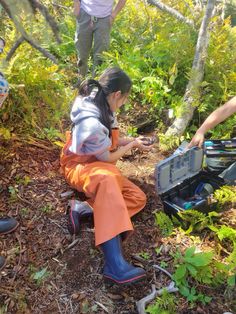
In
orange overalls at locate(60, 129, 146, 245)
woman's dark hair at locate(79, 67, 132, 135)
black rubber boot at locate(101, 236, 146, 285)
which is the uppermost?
woman's dark hair at locate(79, 67, 132, 135)

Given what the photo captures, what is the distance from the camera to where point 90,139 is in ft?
9.26

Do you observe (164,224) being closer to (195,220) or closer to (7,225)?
(195,220)

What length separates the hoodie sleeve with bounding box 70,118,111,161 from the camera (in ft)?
9.19

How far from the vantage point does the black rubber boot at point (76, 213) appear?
281cm

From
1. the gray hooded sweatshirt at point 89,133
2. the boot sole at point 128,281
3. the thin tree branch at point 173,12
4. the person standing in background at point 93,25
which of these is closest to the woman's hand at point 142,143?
the gray hooded sweatshirt at point 89,133

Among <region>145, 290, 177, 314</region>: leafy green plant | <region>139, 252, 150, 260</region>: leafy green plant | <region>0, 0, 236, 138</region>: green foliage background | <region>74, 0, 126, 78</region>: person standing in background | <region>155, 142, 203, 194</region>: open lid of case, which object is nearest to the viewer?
<region>145, 290, 177, 314</region>: leafy green plant

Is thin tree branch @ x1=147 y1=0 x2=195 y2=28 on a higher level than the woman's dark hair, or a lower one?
higher

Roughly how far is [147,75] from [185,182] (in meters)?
1.91

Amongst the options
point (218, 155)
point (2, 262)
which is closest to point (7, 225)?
point (2, 262)

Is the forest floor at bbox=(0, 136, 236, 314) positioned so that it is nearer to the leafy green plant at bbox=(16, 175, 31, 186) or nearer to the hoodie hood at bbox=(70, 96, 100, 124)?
the leafy green plant at bbox=(16, 175, 31, 186)

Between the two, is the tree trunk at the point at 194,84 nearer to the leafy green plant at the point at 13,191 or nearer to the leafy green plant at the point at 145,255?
the leafy green plant at the point at 145,255

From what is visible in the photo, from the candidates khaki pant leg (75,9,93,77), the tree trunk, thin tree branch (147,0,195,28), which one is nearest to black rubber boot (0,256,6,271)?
the tree trunk

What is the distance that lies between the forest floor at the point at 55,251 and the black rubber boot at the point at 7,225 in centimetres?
5

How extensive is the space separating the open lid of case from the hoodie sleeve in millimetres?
490
